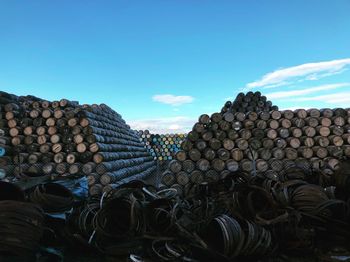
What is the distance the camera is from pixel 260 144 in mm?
8070

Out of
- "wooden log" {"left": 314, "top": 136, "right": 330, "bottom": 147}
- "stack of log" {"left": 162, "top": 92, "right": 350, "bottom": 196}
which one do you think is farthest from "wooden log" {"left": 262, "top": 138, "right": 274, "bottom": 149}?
"wooden log" {"left": 314, "top": 136, "right": 330, "bottom": 147}

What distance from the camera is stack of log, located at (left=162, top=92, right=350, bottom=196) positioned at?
780cm

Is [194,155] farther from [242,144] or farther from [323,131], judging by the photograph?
[323,131]

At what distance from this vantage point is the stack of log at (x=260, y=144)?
7797mm

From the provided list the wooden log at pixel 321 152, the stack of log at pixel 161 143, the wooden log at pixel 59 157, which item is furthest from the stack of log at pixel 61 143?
the stack of log at pixel 161 143

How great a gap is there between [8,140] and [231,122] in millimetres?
5486

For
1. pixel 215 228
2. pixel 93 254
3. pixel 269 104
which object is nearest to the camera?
pixel 215 228

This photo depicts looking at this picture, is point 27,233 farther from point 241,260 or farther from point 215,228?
point 241,260

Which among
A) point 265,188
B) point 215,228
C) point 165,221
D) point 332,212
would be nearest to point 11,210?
point 165,221

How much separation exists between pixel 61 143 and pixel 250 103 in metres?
6.75

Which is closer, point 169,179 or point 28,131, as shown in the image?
point 169,179

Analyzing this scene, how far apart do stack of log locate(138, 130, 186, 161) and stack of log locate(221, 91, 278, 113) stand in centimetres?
712

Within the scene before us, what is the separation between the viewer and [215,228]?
3.34m

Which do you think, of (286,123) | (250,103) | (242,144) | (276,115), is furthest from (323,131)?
(250,103)
